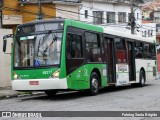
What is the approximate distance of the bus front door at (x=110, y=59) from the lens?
18703mm

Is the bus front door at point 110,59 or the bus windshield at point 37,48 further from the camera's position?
the bus front door at point 110,59

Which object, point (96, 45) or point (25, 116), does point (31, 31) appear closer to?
point (96, 45)

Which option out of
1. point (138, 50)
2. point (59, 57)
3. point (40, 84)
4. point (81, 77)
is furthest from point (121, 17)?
point (40, 84)

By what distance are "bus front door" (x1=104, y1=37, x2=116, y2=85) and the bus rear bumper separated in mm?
4413

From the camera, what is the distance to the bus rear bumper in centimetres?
1465

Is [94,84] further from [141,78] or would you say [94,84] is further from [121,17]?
[121,17]

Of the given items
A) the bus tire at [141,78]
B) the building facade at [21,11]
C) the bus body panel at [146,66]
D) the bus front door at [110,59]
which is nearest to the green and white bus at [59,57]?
the bus front door at [110,59]

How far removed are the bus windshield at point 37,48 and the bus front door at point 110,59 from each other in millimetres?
4136

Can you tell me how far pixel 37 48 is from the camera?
49.6 feet

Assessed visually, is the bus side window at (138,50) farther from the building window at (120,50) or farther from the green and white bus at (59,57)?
the green and white bus at (59,57)

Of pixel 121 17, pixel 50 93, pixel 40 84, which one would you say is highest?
pixel 121 17

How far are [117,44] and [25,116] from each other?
981 cm

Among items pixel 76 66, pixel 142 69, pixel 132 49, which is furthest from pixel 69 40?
pixel 142 69

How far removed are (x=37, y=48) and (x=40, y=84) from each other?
1383mm
